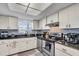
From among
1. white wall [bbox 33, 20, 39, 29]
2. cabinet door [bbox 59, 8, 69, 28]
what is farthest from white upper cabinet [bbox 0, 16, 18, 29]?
cabinet door [bbox 59, 8, 69, 28]

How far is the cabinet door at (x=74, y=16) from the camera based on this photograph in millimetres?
1538

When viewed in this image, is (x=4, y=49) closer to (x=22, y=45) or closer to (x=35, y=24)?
(x=22, y=45)

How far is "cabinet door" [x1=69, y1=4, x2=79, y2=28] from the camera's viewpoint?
5.05 feet

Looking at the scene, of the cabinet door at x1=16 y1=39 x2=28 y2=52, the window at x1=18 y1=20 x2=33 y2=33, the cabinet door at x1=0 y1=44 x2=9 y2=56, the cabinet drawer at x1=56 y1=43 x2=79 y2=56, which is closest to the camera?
the cabinet drawer at x1=56 y1=43 x2=79 y2=56

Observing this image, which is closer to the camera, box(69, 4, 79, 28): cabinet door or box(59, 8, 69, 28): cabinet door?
box(69, 4, 79, 28): cabinet door

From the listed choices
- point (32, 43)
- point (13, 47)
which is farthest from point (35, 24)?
point (13, 47)

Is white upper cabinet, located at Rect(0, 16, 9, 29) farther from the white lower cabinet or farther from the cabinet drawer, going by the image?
the cabinet drawer

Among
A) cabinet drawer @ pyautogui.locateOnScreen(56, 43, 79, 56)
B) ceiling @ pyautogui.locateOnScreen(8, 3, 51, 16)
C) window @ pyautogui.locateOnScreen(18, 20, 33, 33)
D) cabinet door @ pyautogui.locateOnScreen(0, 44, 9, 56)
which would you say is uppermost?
ceiling @ pyautogui.locateOnScreen(8, 3, 51, 16)

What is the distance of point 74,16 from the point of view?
1.61 meters

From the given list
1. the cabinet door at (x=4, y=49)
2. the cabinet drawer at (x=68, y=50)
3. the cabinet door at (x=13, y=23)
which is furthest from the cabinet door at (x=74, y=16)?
the cabinet door at (x=13, y=23)

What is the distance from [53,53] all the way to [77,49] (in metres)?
0.72

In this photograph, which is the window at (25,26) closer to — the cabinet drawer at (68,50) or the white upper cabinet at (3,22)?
the white upper cabinet at (3,22)

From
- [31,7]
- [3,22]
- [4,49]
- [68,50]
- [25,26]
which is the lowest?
[4,49]

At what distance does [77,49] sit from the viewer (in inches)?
44.8
